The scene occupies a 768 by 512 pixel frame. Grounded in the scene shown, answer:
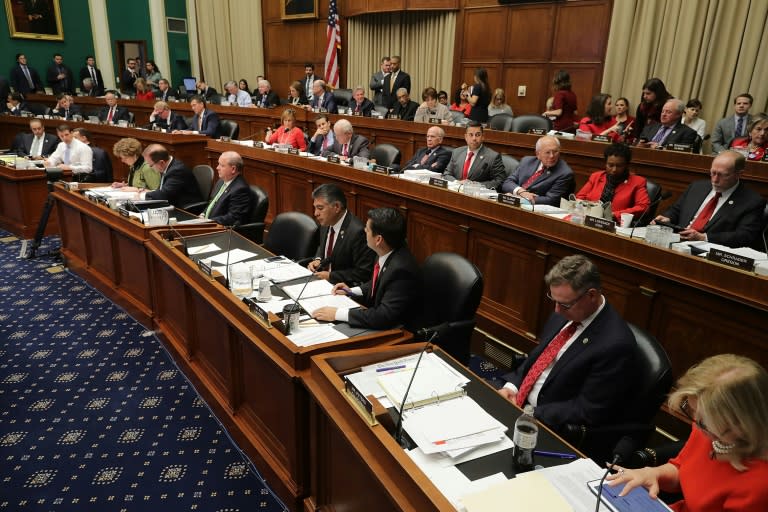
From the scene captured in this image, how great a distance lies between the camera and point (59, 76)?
10797mm

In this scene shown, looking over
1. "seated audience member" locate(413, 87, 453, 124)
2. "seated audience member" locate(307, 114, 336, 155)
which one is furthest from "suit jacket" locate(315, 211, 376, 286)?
"seated audience member" locate(413, 87, 453, 124)

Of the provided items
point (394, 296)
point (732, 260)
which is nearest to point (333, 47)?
point (394, 296)

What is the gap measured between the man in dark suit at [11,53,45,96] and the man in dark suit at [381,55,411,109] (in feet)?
24.2

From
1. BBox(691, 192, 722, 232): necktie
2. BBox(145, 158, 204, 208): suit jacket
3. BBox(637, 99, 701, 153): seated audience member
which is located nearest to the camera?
BBox(691, 192, 722, 232): necktie

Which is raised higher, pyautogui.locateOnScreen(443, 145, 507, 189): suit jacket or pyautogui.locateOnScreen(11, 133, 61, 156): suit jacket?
pyautogui.locateOnScreen(443, 145, 507, 189): suit jacket

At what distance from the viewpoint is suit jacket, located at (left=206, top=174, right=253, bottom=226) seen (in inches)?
154

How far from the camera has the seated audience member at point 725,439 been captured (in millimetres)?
1193

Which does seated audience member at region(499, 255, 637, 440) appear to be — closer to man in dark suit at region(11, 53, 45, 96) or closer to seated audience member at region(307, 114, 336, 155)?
seated audience member at region(307, 114, 336, 155)

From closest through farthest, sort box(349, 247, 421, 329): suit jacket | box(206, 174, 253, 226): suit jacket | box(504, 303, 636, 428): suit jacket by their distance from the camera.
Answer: box(504, 303, 636, 428): suit jacket → box(349, 247, 421, 329): suit jacket → box(206, 174, 253, 226): suit jacket

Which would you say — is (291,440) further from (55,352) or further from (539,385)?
(55,352)

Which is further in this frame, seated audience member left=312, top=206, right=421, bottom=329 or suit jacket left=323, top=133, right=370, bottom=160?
suit jacket left=323, top=133, right=370, bottom=160

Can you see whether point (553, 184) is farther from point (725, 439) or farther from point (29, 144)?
point (29, 144)

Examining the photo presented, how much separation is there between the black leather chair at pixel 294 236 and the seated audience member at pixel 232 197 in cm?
57

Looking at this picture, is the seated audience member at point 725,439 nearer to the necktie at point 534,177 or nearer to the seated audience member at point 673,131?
the necktie at point 534,177
